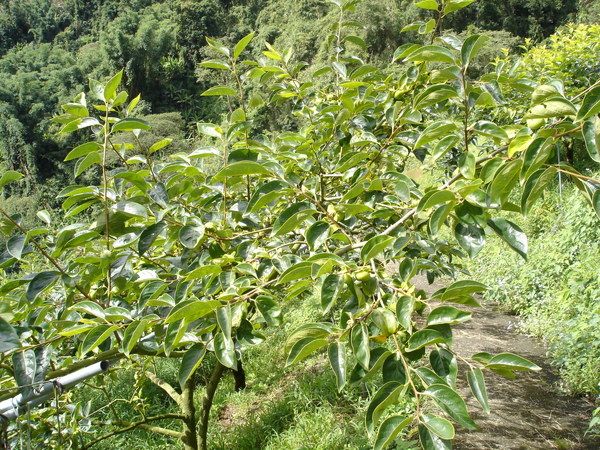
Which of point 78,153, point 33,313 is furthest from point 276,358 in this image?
point 78,153

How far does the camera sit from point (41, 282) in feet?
2.67

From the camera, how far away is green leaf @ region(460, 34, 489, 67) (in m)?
0.66

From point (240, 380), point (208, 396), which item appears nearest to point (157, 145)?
point (208, 396)

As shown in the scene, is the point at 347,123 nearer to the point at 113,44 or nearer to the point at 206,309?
the point at 206,309

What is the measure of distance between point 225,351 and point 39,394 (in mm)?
417

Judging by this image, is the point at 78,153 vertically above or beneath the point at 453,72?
beneath

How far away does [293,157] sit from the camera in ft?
2.97

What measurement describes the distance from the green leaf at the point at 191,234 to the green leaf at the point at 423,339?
462 mm

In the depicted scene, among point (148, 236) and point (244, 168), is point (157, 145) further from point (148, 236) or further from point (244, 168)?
point (244, 168)

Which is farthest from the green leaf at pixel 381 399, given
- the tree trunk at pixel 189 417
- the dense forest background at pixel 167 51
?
the dense forest background at pixel 167 51

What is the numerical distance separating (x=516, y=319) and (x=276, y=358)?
2676 millimetres

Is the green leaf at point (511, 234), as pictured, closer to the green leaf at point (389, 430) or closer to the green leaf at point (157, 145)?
the green leaf at point (389, 430)

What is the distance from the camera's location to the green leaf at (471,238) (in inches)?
24.9

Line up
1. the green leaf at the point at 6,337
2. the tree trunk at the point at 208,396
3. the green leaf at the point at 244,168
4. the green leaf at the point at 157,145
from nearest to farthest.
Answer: the green leaf at the point at 6,337
the green leaf at the point at 244,168
the green leaf at the point at 157,145
the tree trunk at the point at 208,396
